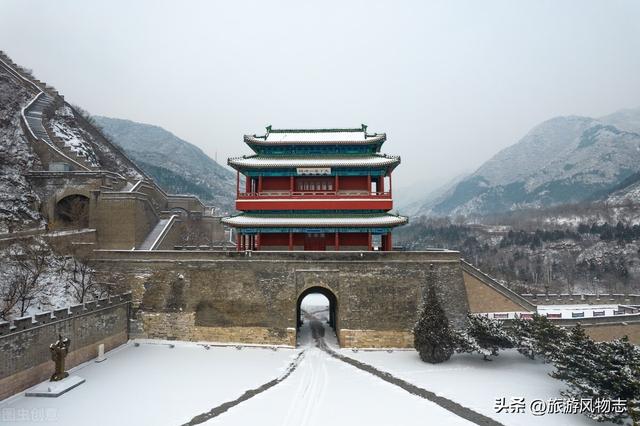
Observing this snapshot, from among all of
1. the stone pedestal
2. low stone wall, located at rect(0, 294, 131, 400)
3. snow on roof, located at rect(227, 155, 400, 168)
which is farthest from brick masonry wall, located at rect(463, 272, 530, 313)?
the stone pedestal

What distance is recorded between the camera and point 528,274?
59906mm

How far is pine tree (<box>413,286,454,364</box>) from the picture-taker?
19.3 m

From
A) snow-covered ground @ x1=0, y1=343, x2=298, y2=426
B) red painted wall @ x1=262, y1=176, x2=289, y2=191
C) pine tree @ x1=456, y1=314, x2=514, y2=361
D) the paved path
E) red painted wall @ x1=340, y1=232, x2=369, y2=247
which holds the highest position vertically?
red painted wall @ x1=262, y1=176, x2=289, y2=191

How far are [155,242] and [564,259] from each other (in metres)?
70.8

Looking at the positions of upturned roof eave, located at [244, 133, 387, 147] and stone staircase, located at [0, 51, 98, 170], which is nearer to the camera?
upturned roof eave, located at [244, 133, 387, 147]

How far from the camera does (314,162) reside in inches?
998

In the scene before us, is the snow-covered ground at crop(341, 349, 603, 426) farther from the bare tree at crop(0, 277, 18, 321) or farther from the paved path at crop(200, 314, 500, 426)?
the bare tree at crop(0, 277, 18, 321)

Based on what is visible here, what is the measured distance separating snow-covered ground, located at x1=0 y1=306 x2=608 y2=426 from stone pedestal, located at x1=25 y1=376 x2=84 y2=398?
0.24 m

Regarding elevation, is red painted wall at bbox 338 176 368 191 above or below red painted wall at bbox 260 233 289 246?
above

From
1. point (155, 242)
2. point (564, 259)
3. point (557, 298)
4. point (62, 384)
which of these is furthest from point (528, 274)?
point (62, 384)

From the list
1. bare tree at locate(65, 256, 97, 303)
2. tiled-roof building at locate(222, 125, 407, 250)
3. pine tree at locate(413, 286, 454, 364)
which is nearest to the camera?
pine tree at locate(413, 286, 454, 364)

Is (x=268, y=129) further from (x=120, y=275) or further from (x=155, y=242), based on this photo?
(x=120, y=275)

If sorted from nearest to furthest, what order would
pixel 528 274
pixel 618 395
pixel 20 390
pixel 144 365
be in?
pixel 618 395 < pixel 20 390 < pixel 144 365 < pixel 528 274

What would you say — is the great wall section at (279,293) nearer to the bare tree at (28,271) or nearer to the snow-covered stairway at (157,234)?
the bare tree at (28,271)
